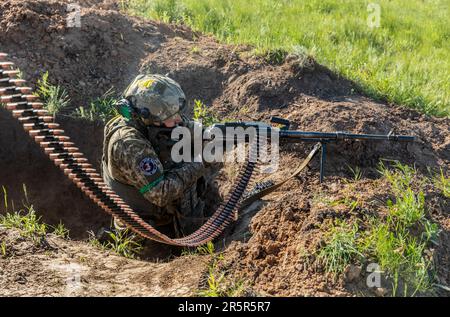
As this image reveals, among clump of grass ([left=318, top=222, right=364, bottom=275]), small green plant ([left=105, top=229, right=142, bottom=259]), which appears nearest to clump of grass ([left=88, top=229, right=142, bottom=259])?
small green plant ([left=105, top=229, right=142, bottom=259])

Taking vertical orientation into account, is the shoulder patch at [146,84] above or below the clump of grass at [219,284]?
above

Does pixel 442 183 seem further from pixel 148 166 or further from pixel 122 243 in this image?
pixel 122 243

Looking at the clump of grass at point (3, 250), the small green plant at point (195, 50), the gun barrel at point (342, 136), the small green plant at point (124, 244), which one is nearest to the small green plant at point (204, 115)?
the small green plant at point (195, 50)

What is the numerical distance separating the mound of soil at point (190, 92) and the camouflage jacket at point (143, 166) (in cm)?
71

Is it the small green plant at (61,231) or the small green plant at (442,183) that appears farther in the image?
the small green plant at (61,231)

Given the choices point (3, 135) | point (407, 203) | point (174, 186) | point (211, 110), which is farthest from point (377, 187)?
point (3, 135)

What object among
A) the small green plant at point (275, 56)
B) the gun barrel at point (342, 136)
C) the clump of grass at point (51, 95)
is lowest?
the gun barrel at point (342, 136)

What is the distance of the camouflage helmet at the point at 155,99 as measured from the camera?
5113 millimetres

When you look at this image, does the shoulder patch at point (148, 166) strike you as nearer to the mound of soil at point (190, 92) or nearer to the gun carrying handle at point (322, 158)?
the mound of soil at point (190, 92)

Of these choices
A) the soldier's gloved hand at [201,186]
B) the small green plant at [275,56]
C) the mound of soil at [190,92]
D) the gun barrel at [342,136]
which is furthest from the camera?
the small green plant at [275,56]

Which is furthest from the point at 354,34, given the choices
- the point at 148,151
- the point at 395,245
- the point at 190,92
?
the point at 395,245

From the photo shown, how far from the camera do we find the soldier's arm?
199 inches

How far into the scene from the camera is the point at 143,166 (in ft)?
16.6

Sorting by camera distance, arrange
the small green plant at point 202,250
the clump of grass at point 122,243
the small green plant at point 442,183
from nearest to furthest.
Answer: the small green plant at point 202,250 < the small green plant at point 442,183 < the clump of grass at point 122,243
